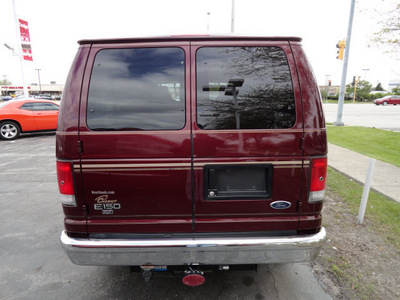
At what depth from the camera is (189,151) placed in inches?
78.1

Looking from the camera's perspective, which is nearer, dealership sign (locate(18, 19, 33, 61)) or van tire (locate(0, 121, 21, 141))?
van tire (locate(0, 121, 21, 141))

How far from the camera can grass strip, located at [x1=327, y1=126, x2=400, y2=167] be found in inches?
295

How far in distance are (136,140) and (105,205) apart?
592 mm

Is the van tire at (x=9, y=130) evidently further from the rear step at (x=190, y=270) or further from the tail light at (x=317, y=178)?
the tail light at (x=317, y=178)

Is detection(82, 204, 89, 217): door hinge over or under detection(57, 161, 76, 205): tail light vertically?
under

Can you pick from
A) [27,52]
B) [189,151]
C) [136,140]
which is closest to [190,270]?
[189,151]

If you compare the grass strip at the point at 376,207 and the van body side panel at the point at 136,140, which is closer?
the van body side panel at the point at 136,140

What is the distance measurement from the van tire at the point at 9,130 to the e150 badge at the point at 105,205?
1115cm

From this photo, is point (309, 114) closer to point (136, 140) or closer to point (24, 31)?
point (136, 140)

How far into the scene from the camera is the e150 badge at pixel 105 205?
205 centimetres

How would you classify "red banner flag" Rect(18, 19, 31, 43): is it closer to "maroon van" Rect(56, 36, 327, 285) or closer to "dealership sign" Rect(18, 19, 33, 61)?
"dealership sign" Rect(18, 19, 33, 61)

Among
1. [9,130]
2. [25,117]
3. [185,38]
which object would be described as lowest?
[9,130]

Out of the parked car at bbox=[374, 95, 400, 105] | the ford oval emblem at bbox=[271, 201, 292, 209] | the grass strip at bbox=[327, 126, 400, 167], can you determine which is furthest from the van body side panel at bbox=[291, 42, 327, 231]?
the parked car at bbox=[374, 95, 400, 105]

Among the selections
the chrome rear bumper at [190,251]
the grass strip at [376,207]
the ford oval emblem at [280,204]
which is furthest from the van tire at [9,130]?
the ford oval emblem at [280,204]
